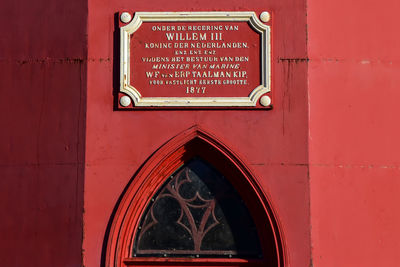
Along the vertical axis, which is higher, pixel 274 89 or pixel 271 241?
pixel 274 89

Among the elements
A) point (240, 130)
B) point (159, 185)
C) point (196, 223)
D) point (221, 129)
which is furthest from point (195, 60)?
point (196, 223)

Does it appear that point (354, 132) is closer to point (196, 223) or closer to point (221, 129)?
point (221, 129)

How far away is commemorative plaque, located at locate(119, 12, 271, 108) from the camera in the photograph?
28.7ft

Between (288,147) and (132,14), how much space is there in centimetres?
230

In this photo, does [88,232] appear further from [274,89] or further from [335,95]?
[335,95]

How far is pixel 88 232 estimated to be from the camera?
8.52 meters

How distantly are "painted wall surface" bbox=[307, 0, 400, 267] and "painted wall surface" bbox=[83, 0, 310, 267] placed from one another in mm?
167

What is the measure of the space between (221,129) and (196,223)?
3.58 ft

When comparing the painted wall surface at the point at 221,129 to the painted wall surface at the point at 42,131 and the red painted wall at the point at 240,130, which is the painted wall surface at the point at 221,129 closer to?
the red painted wall at the point at 240,130

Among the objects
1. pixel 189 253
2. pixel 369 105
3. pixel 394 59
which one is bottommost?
pixel 189 253

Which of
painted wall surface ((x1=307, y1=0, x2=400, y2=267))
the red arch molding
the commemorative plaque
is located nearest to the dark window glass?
the red arch molding

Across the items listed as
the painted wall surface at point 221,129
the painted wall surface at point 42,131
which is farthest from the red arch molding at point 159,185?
the painted wall surface at point 42,131

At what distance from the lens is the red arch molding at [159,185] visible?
8.52 metres

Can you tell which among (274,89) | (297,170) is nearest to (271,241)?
(297,170)
